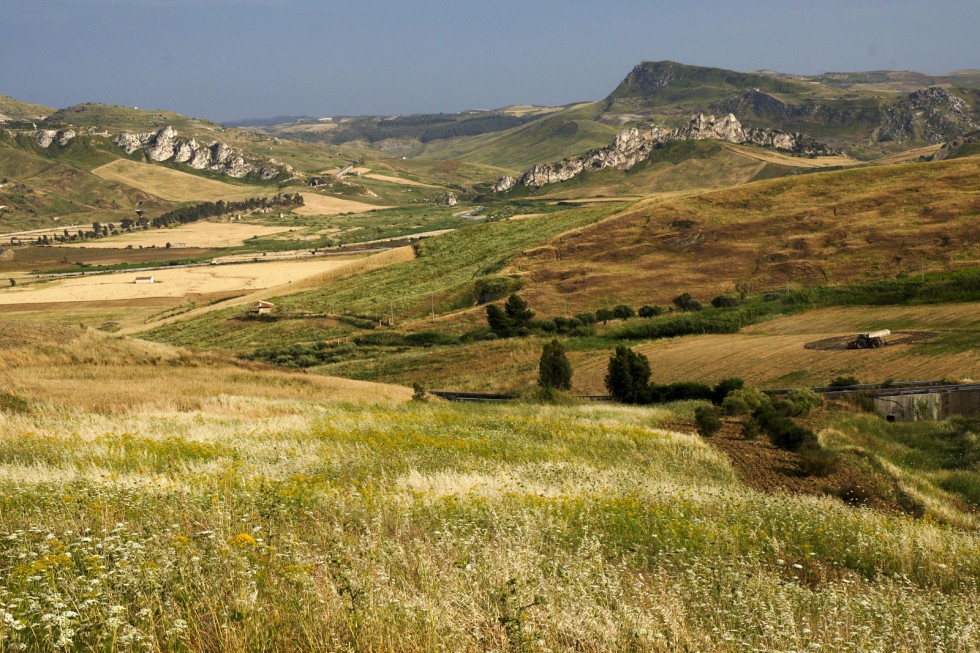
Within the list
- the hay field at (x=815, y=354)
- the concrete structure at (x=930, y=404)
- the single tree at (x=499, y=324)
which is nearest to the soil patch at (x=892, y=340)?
the hay field at (x=815, y=354)

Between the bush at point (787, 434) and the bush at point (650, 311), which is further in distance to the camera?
the bush at point (650, 311)

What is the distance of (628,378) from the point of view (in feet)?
136

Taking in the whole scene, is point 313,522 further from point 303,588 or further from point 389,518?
point 303,588

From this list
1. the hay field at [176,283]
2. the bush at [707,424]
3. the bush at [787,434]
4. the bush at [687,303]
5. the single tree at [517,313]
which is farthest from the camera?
the hay field at [176,283]

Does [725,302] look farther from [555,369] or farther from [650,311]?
[555,369]

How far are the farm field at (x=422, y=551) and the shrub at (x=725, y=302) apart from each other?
54.4 m

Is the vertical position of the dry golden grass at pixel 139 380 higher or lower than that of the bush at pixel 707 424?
higher

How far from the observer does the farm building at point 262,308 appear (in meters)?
96.4

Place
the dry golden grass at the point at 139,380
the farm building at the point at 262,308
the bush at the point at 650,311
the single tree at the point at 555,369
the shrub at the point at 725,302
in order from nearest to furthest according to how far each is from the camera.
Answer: the dry golden grass at the point at 139,380 → the single tree at the point at 555,369 → the shrub at the point at 725,302 → the bush at the point at 650,311 → the farm building at the point at 262,308

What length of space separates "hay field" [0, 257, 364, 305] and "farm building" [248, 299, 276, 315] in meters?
22.9

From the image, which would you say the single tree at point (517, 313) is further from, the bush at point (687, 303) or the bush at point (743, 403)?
the bush at point (743, 403)

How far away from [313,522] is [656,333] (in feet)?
188

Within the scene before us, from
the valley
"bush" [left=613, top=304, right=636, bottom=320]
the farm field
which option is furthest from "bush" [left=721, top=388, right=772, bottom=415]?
"bush" [left=613, top=304, right=636, bottom=320]

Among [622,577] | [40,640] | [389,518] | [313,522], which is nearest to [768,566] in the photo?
[622,577]
